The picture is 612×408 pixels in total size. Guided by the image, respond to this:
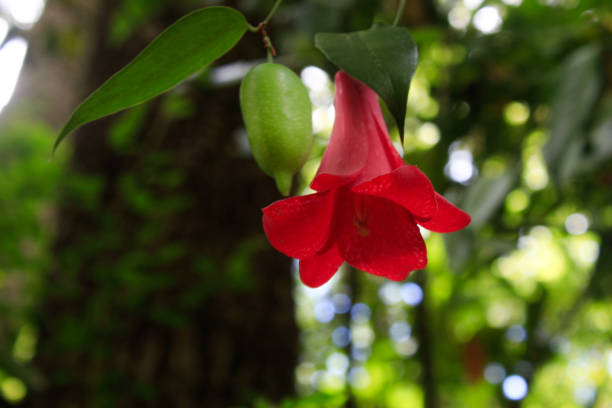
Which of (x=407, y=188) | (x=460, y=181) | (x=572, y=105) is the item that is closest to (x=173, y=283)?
(x=460, y=181)

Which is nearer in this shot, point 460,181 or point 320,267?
point 320,267

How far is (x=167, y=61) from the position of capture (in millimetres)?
416

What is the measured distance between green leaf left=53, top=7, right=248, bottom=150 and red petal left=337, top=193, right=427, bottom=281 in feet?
0.57

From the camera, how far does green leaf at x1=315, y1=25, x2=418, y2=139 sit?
1.18 feet

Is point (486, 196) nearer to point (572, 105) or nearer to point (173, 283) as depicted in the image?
point (572, 105)

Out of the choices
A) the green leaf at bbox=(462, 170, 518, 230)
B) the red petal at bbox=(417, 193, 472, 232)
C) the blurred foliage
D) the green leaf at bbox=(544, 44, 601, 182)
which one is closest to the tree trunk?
the blurred foliage

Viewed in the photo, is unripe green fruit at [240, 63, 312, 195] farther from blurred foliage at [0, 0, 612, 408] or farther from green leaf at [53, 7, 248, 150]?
blurred foliage at [0, 0, 612, 408]

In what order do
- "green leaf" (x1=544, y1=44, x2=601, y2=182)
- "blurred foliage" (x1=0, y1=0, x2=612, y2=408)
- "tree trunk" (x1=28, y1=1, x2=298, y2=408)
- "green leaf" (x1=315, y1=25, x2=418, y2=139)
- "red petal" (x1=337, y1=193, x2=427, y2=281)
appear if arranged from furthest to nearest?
"tree trunk" (x1=28, y1=1, x2=298, y2=408) < "blurred foliage" (x1=0, y1=0, x2=612, y2=408) < "green leaf" (x1=544, y1=44, x2=601, y2=182) < "red petal" (x1=337, y1=193, x2=427, y2=281) < "green leaf" (x1=315, y1=25, x2=418, y2=139)

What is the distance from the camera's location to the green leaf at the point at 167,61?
1.31ft

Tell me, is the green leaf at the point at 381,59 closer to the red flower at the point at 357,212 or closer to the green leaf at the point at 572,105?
the red flower at the point at 357,212

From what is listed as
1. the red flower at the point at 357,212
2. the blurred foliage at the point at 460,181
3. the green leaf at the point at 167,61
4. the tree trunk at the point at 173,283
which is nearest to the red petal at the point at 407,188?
the red flower at the point at 357,212

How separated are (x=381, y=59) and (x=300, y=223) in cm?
14

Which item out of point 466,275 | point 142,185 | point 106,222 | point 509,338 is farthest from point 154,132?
point 509,338

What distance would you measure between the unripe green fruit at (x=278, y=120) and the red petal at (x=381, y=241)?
0.29 ft
